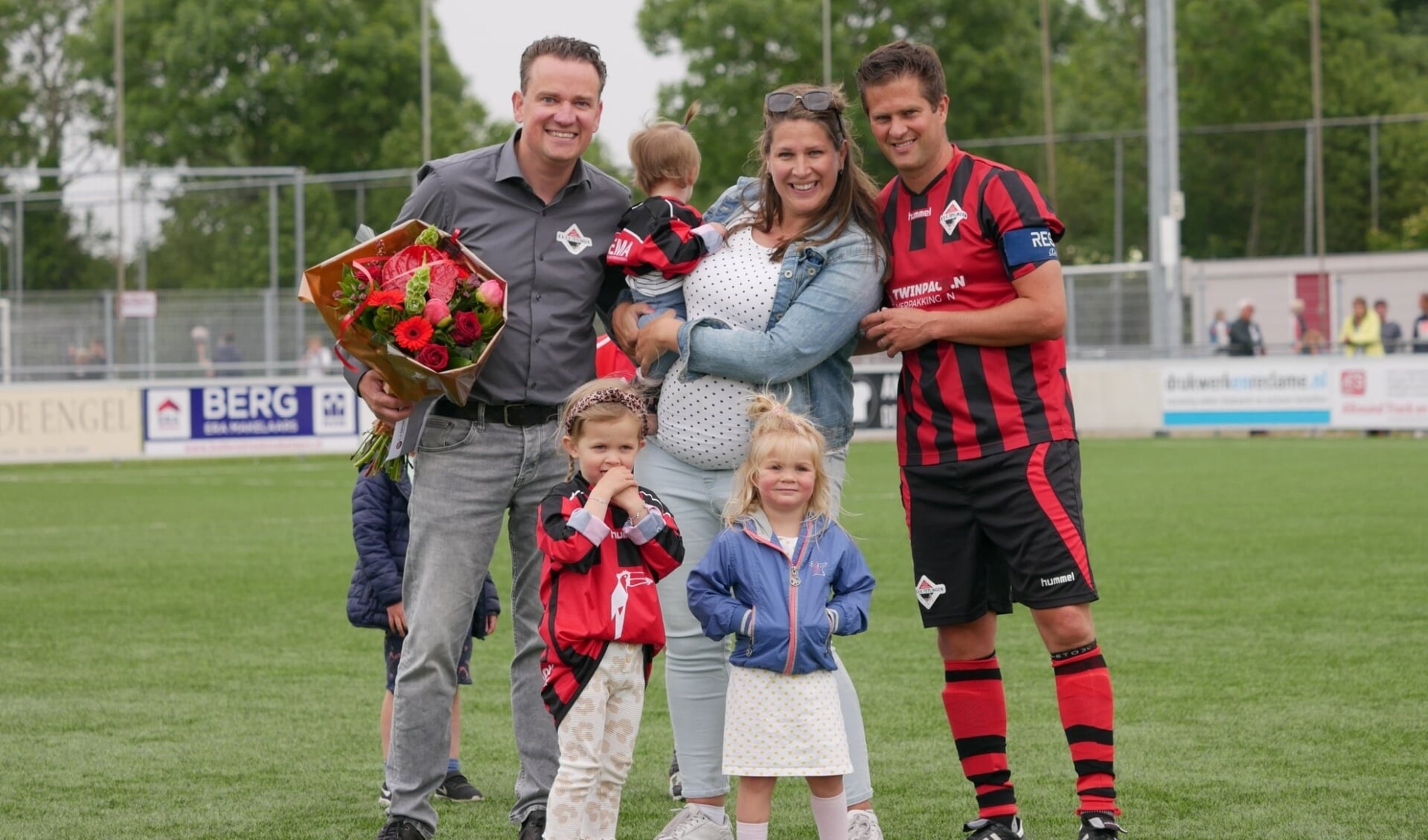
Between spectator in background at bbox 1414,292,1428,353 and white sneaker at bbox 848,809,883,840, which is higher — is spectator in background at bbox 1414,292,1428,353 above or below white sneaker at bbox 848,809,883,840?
above

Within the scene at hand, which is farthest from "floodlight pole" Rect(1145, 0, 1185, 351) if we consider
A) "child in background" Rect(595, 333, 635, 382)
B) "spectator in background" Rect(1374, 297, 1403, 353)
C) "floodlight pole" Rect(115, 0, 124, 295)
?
"child in background" Rect(595, 333, 635, 382)

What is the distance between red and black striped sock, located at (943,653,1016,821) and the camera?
4.99 meters

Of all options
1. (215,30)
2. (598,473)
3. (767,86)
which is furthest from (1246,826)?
(215,30)

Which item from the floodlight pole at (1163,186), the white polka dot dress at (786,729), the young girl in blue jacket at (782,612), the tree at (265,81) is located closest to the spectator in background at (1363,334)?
the floodlight pole at (1163,186)

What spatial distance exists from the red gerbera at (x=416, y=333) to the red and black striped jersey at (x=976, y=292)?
4.21ft

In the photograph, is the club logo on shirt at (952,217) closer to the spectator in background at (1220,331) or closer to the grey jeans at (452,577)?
the grey jeans at (452,577)

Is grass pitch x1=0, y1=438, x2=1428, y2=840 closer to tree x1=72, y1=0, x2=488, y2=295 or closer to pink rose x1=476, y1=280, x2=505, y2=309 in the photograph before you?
pink rose x1=476, y1=280, x2=505, y2=309

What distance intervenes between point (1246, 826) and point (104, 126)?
5404cm

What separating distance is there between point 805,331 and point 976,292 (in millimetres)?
502

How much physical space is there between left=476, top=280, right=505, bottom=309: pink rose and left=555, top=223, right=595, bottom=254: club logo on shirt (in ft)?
1.15

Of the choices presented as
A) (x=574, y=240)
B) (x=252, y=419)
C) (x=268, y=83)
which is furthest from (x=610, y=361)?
(x=268, y=83)

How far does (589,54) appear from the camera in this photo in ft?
16.4

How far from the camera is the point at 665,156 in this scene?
5637mm

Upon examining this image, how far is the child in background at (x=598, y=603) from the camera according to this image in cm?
450
